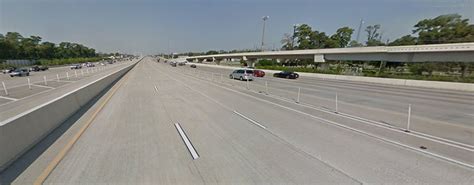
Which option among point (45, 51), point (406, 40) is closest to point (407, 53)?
point (406, 40)

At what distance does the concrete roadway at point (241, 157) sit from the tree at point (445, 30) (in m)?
55.1

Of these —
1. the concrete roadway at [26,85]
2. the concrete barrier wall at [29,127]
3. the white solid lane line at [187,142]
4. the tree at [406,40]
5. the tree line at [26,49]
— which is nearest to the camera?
the concrete barrier wall at [29,127]

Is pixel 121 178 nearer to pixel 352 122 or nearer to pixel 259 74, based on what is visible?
pixel 352 122

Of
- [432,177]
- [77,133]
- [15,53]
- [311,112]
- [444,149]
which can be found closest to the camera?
[432,177]

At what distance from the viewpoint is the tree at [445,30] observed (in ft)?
160

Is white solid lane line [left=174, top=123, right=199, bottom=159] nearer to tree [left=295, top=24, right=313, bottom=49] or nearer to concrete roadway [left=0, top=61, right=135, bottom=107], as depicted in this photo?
concrete roadway [left=0, top=61, right=135, bottom=107]

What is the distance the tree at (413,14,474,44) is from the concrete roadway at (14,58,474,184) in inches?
2170

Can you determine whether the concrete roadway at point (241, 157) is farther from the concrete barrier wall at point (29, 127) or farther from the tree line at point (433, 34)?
the tree line at point (433, 34)

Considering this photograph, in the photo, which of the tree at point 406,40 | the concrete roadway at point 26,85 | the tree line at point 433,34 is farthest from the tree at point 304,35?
the concrete roadway at point 26,85

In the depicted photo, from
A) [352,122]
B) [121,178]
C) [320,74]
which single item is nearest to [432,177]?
[352,122]

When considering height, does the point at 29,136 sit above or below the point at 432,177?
above

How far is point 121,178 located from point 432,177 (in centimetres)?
579

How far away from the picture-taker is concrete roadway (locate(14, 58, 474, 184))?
4.61 meters

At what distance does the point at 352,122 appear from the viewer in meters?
9.59
